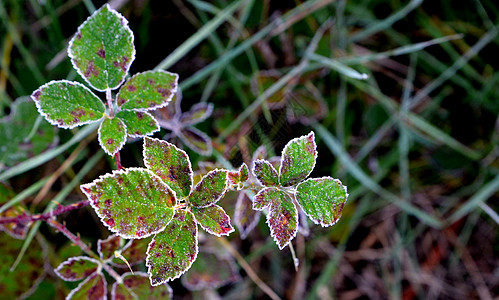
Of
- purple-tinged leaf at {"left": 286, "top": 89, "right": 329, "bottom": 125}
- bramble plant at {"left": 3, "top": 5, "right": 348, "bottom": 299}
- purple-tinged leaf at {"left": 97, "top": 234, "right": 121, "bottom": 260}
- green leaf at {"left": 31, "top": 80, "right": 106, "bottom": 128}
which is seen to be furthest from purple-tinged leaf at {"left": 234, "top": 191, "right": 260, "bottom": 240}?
purple-tinged leaf at {"left": 286, "top": 89, "right": 329, "bottom": 125}

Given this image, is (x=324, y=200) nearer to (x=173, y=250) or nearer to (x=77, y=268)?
(x=173, y=250)

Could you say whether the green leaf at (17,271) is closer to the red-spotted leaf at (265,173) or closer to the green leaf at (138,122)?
the green leaf at (138,122)

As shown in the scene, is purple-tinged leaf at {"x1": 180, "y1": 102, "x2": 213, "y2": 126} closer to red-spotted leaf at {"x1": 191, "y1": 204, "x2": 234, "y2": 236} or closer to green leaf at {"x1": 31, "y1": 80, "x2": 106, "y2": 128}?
green leaf at {"x1": 31, "y1": 80, "x2": 106, "y2": 128}

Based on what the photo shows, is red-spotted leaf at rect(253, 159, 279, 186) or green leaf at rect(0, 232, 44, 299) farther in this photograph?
green leaf at rect(0, 232, 44, 299)

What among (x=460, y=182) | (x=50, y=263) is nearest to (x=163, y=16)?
(x=50, y=263)

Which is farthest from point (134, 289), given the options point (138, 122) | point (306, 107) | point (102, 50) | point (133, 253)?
point (306, 107)

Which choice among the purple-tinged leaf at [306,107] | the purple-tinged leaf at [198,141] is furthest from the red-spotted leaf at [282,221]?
the purple-tinged leaf at [306,107]
